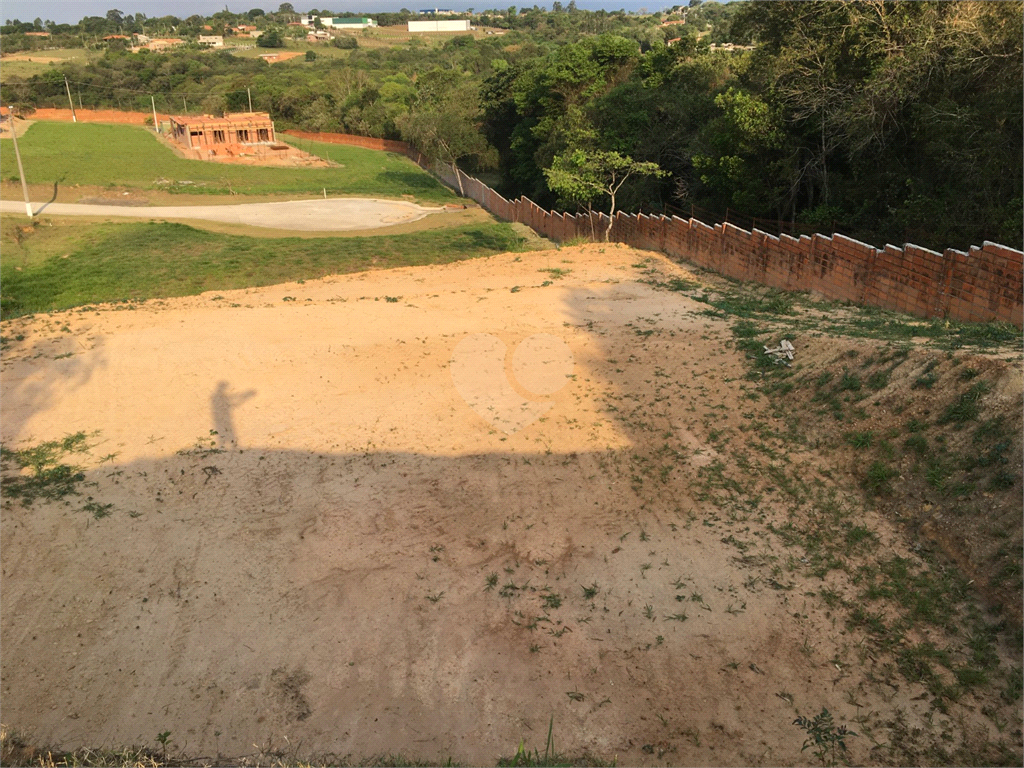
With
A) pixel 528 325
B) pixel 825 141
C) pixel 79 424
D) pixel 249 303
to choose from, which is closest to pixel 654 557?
pixel 528 325

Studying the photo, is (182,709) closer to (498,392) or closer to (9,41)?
(498,392)

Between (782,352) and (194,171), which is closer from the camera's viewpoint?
(782,352)

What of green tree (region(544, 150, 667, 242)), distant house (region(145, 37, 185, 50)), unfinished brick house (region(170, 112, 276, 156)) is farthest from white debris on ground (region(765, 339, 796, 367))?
distant house (region(145, 37, 185, 50))

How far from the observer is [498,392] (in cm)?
1218

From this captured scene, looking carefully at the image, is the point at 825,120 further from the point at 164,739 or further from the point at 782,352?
the point at 164,739

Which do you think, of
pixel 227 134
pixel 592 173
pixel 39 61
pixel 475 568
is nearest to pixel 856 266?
pixel 475 568

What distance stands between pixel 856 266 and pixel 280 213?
99.6ft

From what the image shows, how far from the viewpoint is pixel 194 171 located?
1997 inches

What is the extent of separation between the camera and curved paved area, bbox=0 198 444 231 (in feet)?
117

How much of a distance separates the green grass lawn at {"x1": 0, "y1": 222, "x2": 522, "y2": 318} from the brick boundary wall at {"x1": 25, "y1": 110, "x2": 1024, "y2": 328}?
7546 mm

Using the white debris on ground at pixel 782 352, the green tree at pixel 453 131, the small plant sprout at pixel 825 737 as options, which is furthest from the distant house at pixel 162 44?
the small plant sprout at pixel 825 737

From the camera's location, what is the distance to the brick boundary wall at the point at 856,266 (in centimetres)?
1242

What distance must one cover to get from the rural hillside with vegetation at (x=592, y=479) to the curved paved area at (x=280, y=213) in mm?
13056

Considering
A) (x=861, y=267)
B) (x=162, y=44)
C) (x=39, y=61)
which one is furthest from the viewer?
(x=162, y=44)
